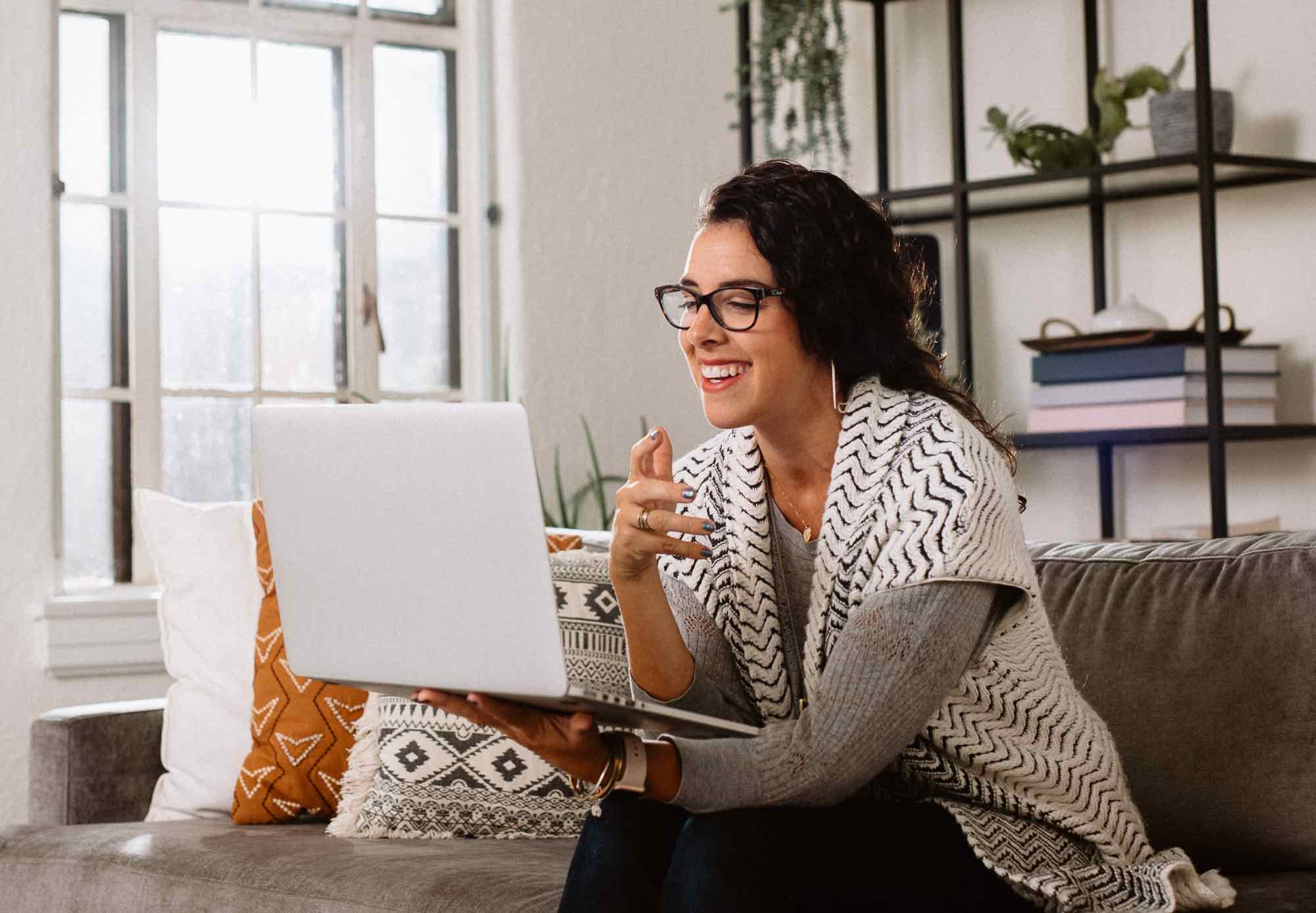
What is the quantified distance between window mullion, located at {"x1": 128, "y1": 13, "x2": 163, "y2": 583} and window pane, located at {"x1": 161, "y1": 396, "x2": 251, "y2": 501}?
1.7 inches

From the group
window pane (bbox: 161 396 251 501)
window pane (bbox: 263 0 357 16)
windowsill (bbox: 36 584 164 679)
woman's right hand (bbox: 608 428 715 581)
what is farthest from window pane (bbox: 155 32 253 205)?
woman's right hand (bbox: 608 428 715 581)

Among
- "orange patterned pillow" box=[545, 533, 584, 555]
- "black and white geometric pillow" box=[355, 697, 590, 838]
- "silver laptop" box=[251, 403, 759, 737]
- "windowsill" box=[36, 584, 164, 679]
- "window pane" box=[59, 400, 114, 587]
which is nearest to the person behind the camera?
"silver laptop" box=[251, 403, 759, 737]

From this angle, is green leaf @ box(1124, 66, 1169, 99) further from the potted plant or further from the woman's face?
the woman's face

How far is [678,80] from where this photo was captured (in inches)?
162

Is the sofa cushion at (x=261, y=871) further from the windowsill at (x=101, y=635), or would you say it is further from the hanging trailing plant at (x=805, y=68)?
the hanging trailing plant at (x=805, y=68)

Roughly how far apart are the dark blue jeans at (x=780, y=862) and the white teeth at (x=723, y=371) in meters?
0.45

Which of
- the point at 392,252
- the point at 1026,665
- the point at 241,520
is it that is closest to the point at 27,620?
the point at 241,520

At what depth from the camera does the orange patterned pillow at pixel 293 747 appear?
2270 mm

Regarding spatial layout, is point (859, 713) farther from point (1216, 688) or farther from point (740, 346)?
point (1216, 688)

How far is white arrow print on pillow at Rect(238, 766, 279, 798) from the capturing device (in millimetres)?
2279

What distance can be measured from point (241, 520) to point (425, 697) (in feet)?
3.94

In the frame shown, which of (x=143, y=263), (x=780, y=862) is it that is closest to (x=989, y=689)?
(x=780, y=862)

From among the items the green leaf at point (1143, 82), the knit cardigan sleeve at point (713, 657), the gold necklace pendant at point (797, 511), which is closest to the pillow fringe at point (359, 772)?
the knit cardigan sleeve at point (713, 657)

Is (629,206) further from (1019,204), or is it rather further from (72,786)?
(72,786)
